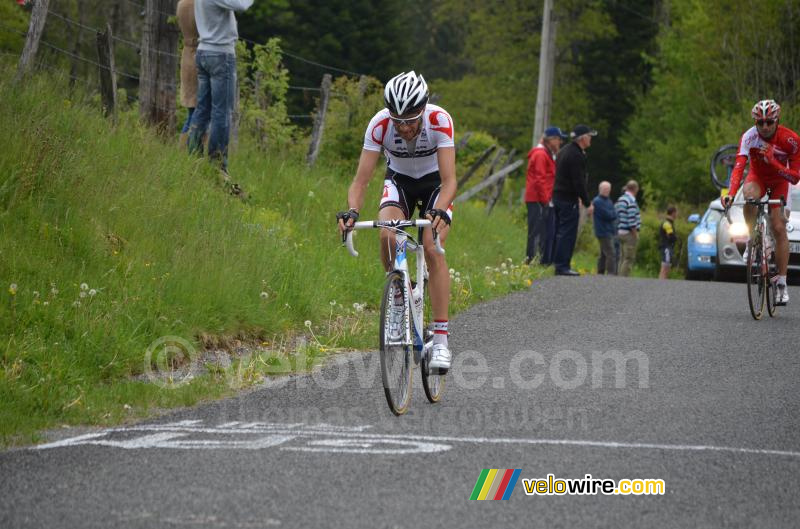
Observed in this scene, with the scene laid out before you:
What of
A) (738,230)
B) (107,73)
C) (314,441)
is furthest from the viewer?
(738,230)

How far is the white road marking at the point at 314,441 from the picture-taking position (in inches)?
256

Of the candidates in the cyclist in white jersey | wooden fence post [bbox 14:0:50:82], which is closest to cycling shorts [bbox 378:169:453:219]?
the cyclist in white jersey

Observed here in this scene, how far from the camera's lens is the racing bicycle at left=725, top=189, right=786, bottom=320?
1272 cm

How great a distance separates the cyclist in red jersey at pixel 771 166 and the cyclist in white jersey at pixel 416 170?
17.1 feet

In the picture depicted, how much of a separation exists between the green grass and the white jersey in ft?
5.87

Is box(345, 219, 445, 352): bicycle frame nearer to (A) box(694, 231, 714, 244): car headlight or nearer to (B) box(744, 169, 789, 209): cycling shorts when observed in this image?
(B) box(744, 169, 789, 209): cycling shorts

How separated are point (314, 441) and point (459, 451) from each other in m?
0.77

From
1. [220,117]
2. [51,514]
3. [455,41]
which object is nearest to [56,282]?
[51,514]

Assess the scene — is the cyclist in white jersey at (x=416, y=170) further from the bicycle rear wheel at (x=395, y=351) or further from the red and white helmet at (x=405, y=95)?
the bicycle rear wheel at (x=395, y=351)

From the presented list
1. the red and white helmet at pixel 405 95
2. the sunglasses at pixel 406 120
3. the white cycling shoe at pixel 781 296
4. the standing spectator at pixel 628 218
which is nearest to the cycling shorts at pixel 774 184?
the white cycling shoe at pixel 781 296

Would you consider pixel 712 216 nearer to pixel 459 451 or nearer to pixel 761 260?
pixel 761 260

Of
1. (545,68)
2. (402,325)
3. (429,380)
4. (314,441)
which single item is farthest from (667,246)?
(314,441)

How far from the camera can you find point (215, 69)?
1352cm

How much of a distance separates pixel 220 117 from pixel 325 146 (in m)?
5.57
